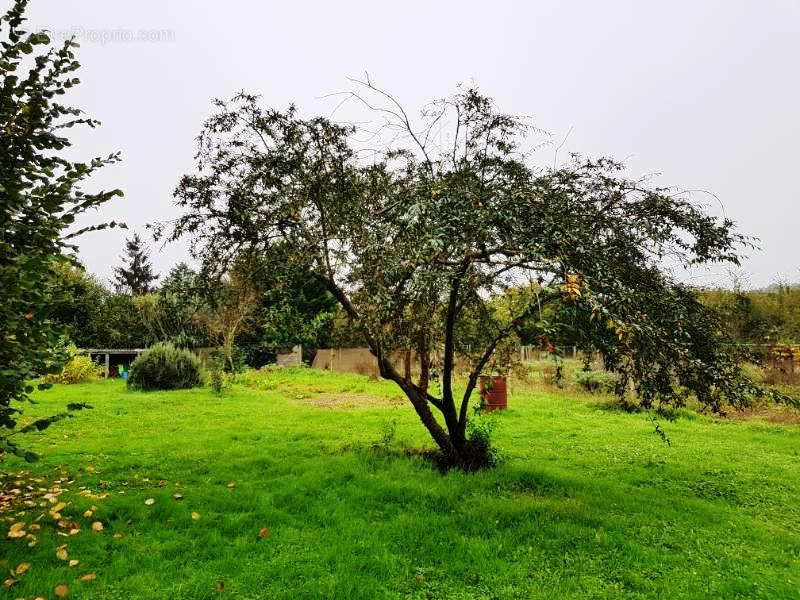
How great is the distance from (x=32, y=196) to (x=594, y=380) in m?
→ 13.3

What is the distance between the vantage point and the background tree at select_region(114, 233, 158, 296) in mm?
42531

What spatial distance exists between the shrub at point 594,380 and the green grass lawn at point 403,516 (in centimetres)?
466

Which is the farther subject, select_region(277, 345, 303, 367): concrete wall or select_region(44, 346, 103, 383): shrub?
select_region(277, 345, 303, 367): concrete wall

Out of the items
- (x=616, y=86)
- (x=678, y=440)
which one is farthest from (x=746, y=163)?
(x=678, y=440)

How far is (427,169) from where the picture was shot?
20.7 feet

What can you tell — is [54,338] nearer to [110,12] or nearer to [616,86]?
[110,12]

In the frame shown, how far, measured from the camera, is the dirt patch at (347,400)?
11602 millimetres

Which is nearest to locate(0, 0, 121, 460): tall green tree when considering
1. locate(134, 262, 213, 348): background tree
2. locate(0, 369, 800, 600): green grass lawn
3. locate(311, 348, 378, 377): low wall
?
locate(0, 369, 800, 600): green grass lawn

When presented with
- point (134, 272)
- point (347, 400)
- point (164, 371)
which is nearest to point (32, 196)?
point (347, 400)

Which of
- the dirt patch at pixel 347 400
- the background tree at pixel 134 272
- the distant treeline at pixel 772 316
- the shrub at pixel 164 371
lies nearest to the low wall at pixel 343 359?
the dirt patch at pixel 347 400

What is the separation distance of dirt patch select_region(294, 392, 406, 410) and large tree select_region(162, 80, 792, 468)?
509cm

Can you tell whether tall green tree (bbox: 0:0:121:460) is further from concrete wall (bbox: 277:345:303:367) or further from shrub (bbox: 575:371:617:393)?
concrete wall (bbox: 277:345:303:367)

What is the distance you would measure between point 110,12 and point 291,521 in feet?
24.8

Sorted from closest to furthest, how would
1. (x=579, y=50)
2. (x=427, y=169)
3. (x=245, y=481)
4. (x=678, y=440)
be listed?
1. (x=245, y=481)
2. (x=427, y=169)
3. (x=678, y=440)
4. (x=579, y=50)
